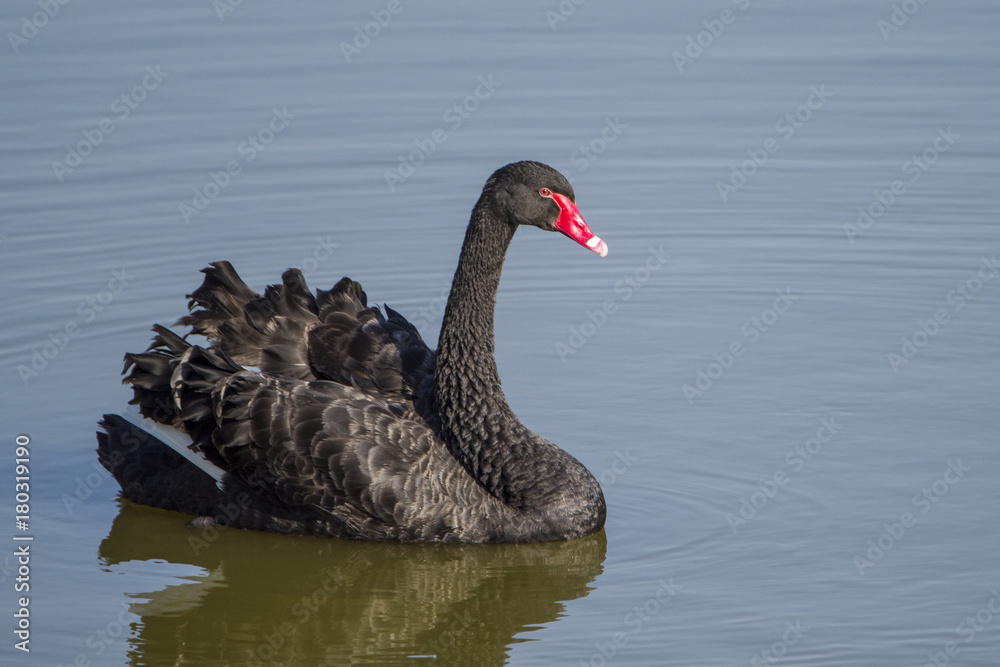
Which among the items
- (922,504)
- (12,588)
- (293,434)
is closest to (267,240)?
(293,434)

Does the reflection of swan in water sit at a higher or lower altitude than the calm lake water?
lower

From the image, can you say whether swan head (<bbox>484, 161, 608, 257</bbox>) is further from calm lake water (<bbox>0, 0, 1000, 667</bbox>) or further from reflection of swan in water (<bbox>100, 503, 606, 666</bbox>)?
reflection of swan in water (<bbox>100, 503, 606, 666</bbox>)

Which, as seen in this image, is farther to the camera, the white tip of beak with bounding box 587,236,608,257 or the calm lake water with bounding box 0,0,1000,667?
the white tip of beak with bounding box 587,236,608,257

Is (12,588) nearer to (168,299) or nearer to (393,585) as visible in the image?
(393,585)

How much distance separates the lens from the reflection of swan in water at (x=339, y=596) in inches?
310

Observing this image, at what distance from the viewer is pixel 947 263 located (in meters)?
13.0

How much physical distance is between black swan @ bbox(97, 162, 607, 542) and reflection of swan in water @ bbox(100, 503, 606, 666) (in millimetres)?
158

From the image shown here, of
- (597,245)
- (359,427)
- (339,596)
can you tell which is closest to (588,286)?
(597,245)

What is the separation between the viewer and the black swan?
893 cm

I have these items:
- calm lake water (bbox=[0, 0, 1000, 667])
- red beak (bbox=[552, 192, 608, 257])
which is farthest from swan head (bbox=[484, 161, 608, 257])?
calm lake water (bbox=[0, 0, 1000, 667])

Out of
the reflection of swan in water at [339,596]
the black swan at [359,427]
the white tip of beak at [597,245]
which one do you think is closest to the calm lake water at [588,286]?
the reflection of swan in water at [339,596]

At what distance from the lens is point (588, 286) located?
12953mm

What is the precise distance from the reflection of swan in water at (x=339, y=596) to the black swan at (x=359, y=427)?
0.52ft

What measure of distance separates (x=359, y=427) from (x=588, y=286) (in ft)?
14.6
